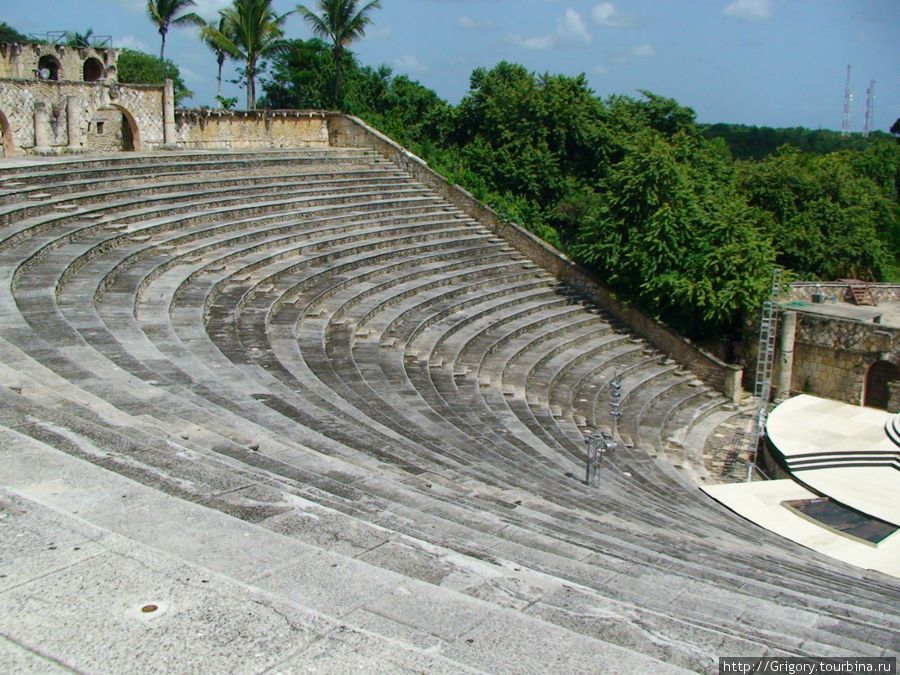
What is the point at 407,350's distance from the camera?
14523 mm

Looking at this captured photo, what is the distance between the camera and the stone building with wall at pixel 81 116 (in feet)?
60.7

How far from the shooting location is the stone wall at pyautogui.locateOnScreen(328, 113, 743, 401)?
781 inches

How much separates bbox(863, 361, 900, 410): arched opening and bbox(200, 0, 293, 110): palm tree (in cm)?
2057

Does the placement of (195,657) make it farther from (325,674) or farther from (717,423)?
(717,423)

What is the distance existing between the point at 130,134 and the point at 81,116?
235cm

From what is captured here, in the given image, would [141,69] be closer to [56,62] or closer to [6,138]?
[56,62]

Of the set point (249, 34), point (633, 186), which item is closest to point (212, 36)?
point (249, 34)

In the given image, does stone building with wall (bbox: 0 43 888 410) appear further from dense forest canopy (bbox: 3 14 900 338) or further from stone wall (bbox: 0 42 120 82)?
stone wall (bbox: 0 42 120 82)

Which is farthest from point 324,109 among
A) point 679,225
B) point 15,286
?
point 15,286

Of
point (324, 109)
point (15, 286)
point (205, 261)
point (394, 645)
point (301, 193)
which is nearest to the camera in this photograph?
point (394, 645)

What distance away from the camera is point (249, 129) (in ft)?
79.8

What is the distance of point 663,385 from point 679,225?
4282mm

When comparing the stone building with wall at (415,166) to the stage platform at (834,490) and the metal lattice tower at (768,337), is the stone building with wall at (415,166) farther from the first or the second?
the stage platform at (834,490)

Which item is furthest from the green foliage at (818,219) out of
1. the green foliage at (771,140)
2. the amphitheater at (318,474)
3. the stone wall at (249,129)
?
the green foliage at (771,140)
